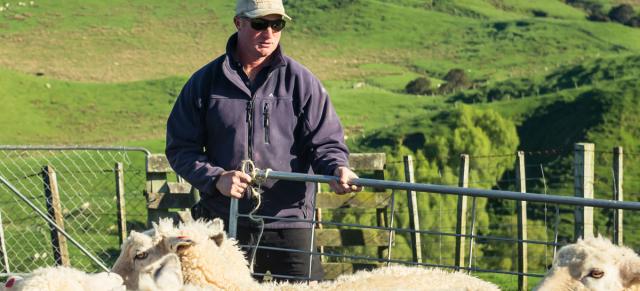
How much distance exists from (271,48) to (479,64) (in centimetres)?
9251

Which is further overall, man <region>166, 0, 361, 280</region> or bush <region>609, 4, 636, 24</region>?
bush <region>609, 4, 636, 24</region>

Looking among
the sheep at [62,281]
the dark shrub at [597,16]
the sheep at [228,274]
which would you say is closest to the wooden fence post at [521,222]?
the sheep at [228,274]

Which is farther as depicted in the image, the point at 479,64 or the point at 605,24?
the point at 605,24

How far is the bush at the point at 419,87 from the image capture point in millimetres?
84688

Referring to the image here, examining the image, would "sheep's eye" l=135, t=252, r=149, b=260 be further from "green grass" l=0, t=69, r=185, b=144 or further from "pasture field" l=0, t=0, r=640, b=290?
"green grass" l=0, t=69, r=185, b=144

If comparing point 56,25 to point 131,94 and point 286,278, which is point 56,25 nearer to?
point 131,94

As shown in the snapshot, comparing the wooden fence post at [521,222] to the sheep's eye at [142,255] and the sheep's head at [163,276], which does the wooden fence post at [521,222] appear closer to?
the sheep's eye at [142,255]

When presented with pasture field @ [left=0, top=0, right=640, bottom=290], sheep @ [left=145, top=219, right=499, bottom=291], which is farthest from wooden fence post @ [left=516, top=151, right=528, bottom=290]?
pasture field @ [left=0, top=0, right=640, bottom=290]

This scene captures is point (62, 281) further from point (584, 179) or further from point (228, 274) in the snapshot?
point (584, 179)

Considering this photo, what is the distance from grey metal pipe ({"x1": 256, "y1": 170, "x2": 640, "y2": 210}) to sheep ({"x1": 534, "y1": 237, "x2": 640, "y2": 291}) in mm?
287

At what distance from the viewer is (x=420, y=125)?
58312 millimetres

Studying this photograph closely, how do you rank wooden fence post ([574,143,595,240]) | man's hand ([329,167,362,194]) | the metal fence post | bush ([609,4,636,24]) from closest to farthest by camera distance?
man's hand ([329,167,362,194]) → the metal fence post → wooden fence post ([574,143,595,240]) → bush ([609,4,636,24])

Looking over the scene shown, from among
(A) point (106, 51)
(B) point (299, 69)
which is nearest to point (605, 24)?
(A) point (106, 51)

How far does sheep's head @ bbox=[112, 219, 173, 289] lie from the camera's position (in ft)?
17.8
